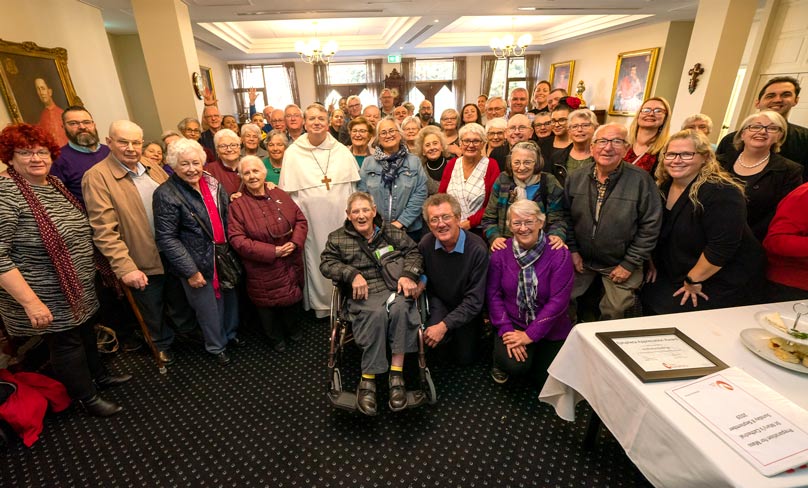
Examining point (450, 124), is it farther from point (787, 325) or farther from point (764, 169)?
point (787, 325)

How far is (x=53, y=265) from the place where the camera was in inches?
72.6

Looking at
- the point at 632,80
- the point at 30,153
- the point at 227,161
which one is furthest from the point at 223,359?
the point at 632,80

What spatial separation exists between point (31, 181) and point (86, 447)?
1465 mm

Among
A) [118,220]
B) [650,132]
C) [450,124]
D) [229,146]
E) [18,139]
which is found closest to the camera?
[18,139]

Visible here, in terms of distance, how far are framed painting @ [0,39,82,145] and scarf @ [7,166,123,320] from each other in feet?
6.96

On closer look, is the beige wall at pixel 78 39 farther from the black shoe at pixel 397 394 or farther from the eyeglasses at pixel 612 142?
the eyeglasses at pixel 612 142

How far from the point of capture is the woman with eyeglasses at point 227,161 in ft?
8.87

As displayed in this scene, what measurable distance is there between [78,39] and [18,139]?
12.4ft

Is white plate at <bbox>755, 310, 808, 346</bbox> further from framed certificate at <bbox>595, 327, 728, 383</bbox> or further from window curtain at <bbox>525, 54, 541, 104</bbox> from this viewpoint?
window curtain at <bbox>525, 54, 541, 104</bbox>

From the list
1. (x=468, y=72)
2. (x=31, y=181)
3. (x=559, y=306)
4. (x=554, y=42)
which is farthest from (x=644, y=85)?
(x=31, y=181)

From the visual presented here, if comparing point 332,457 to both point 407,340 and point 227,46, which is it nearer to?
point 407,340

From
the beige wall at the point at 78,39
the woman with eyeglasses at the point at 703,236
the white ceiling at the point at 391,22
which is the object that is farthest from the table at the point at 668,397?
the white ceiling at the point at 391,22

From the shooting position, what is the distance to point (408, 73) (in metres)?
11.8

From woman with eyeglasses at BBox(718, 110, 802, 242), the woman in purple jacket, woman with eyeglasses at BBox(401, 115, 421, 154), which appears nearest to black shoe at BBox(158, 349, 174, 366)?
the woman in purple jacket
